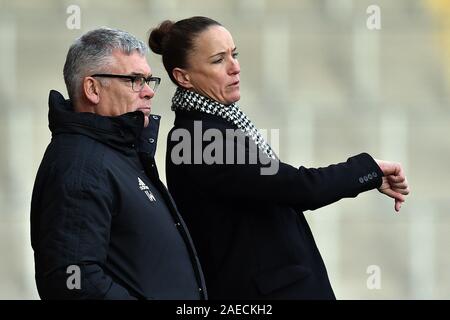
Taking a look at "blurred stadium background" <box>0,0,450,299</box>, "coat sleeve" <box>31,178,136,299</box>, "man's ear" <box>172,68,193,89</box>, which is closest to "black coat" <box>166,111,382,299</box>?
"man's ear" <box>172,68,193,89</box>

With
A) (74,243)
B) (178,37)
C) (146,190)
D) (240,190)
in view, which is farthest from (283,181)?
(74,243)

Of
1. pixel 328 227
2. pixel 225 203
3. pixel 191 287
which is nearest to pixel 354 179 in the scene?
pixel 225 203

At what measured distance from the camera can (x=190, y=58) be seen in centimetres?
334

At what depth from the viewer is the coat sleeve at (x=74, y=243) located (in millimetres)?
2707

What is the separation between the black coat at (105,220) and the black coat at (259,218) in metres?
0.21

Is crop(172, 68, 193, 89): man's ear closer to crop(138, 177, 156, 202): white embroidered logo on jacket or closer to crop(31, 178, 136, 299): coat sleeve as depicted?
crop(138, 177, 156, 202): white embroidered logo on jacket

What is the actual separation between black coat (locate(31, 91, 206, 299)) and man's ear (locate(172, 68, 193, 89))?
36 cm

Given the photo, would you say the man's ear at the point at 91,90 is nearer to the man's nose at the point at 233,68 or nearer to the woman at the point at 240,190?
the woman at the point at 240,190

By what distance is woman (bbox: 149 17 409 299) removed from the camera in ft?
10.4

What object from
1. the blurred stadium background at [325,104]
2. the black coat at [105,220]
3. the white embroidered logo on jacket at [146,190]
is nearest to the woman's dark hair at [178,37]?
the black coat at [105,220]

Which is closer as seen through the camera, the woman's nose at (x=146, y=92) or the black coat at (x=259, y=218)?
the woman's nose at (x=146, y=92)

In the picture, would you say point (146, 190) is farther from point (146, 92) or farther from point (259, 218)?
point (259, 218)

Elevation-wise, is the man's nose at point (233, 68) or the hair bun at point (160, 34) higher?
the hair bun at point (160, 34)

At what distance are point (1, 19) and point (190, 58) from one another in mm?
2750
